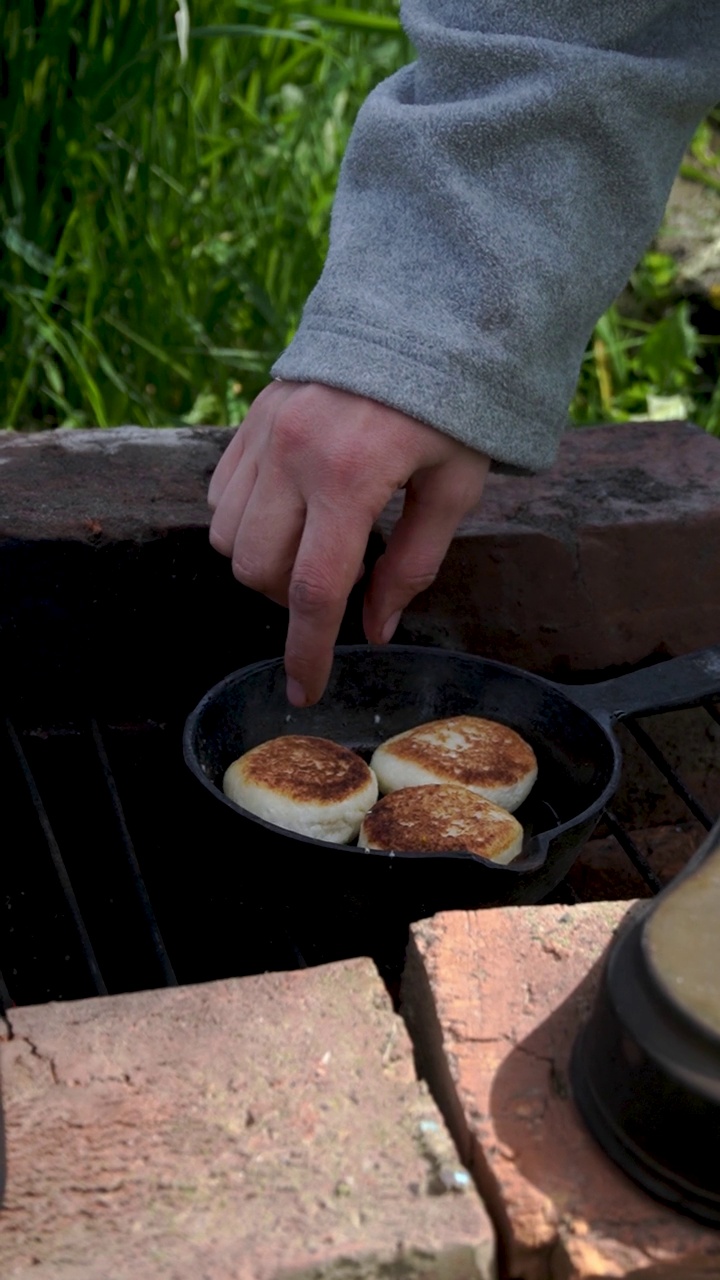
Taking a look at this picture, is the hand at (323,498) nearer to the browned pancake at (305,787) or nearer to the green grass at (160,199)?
the browned pancake at (305,787)

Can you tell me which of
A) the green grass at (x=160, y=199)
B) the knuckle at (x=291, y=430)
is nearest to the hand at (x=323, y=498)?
the knuckle at (x=291, y=430)

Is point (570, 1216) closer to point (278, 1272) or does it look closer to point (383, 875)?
point (278, 1272)

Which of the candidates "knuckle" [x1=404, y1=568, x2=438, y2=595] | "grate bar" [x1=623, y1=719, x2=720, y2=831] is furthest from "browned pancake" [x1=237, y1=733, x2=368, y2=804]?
"grate bar" [x1=623, y1=719, x2=720, y2=831]

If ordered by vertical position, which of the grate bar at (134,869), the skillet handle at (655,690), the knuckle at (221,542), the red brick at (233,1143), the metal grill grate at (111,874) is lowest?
the metal grill grate at (111,874)

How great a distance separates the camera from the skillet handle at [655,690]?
154cm

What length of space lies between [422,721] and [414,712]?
15mm

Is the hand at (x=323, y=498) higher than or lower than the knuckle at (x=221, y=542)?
higher

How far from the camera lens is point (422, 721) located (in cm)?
171

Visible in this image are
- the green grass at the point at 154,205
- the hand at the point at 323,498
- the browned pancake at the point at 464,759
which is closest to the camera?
the hand at the point at 323,498

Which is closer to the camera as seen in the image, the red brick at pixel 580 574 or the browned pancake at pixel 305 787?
the browned pancake at pixel 305 787

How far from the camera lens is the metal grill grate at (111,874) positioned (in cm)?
172

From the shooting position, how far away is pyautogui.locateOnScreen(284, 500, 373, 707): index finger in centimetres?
124

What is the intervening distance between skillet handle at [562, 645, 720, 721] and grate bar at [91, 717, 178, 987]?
1.69 feet

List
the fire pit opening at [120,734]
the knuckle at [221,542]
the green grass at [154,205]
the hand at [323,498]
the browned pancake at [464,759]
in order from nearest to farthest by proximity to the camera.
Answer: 1. the hand at [323,498]
2. the knuckle at [221,542]
3. the browned pancake at [464,759]
4. the fire pit opening at [120,734]
5. the green grass at [154,205]
